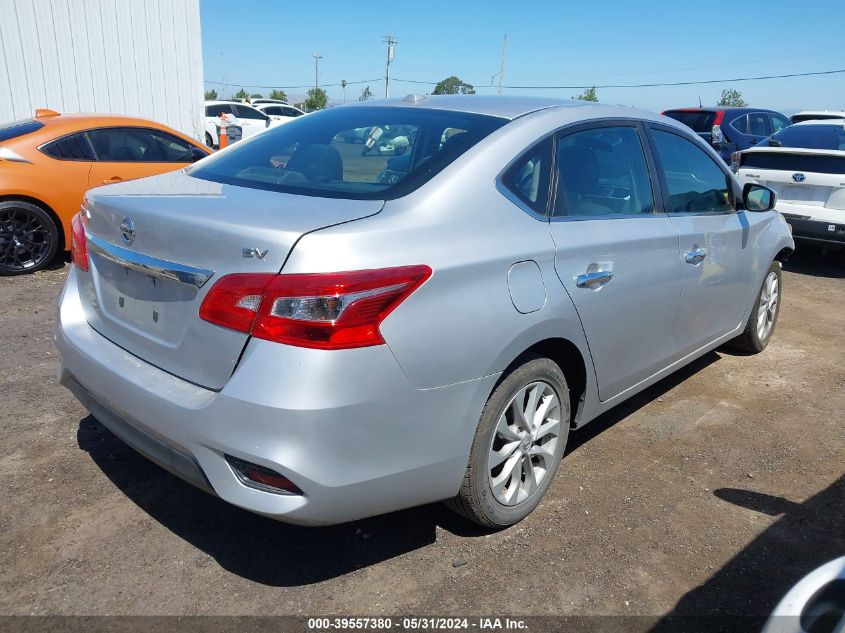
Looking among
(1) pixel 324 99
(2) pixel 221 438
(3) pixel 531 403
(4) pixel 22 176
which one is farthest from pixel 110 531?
(1) pixel 324 99

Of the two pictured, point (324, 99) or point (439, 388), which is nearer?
point (439, 388)

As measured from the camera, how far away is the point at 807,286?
24.4 ft

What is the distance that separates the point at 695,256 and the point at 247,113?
2131cm

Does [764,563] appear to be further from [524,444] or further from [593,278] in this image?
[593,278]

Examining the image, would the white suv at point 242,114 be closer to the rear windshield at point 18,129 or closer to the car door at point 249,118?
the car door at point 249,118

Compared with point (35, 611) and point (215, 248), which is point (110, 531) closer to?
point (35, 611)

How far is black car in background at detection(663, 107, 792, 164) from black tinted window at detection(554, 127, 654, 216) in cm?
1073

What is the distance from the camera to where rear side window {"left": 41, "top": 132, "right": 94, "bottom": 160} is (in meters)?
6.66

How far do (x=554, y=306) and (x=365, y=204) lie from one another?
0.84 metres

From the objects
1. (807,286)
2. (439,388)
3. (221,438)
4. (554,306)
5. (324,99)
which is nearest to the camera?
(221,438)

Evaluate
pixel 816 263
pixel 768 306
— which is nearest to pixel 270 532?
pixel 768 306

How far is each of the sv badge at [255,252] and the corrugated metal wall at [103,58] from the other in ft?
38.2

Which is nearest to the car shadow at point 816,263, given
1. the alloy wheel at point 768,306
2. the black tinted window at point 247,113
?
the alloy wheel at point 768,306

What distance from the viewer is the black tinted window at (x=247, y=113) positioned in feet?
73.3
